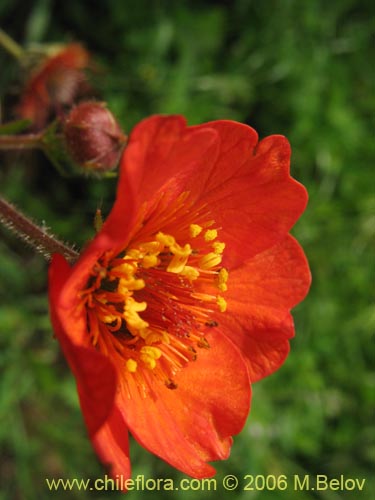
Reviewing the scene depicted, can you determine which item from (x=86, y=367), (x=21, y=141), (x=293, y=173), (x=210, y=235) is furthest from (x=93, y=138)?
(x=293, y=173)

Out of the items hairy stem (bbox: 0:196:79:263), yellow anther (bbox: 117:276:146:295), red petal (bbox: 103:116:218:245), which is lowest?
yellow anther (bbox: 117:276:146:295)

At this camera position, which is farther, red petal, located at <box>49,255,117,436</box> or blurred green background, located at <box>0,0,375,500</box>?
blurred green background, located at <box>0,0,375,500</box>

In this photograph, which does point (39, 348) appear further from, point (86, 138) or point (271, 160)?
point (271, 160)

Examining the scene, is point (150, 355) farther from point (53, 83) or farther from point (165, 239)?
point (53, 83)

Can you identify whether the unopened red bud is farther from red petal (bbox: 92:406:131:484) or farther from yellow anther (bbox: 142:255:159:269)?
red petal (bbox: 92:406:131:484)

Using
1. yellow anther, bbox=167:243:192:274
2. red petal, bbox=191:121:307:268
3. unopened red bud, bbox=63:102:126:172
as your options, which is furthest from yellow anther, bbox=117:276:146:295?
unopened red bud, bbox=63:102:126:172

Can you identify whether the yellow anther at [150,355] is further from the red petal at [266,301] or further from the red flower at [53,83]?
the red flower at [53,83]

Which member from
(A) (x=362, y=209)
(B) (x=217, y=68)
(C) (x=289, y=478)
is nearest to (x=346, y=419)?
(C) (x=289, y=478)
